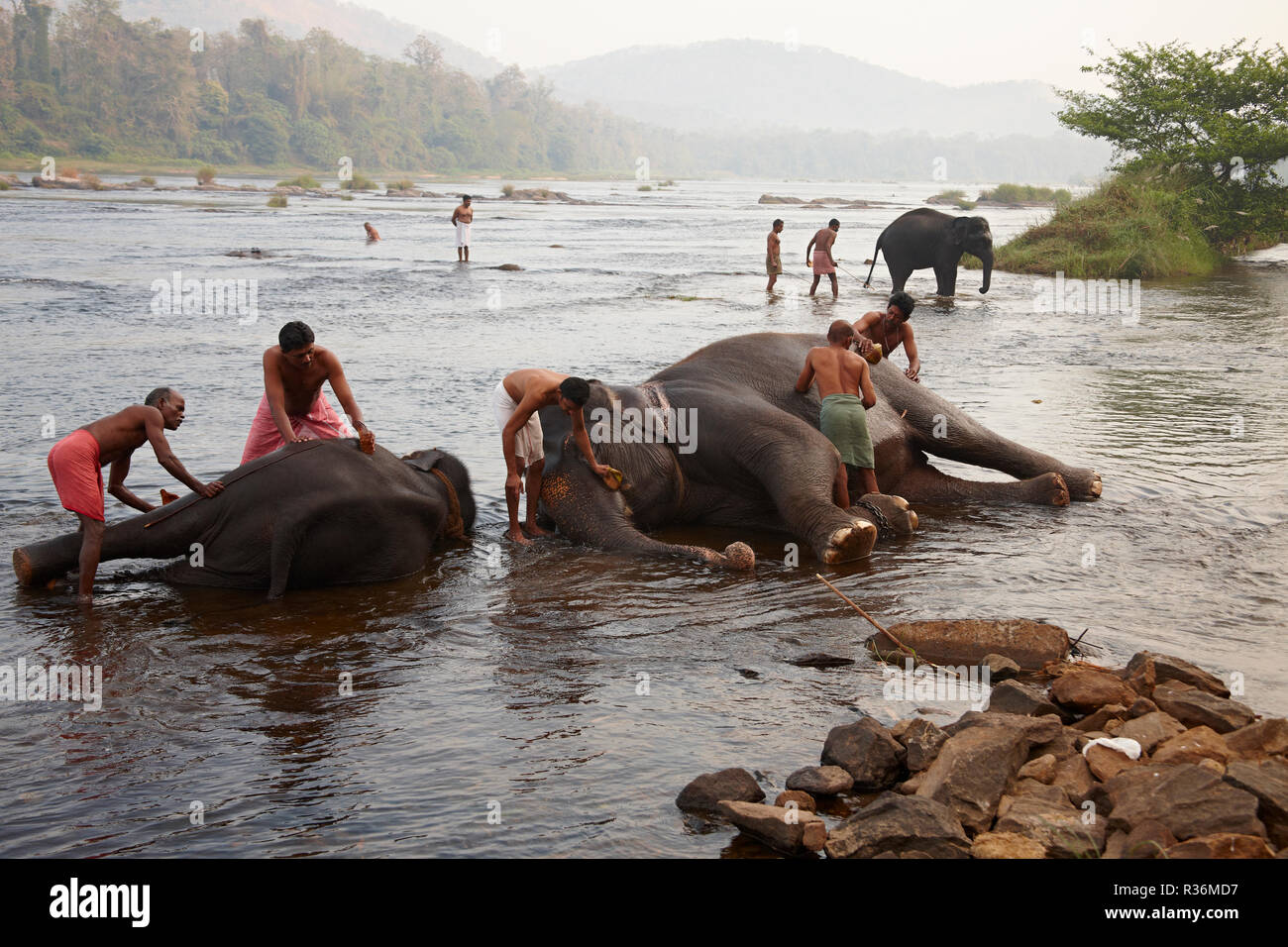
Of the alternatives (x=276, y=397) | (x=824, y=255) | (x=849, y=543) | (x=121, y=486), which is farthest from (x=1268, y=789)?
(x=824, y=255)

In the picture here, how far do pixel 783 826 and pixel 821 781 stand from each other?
44cm

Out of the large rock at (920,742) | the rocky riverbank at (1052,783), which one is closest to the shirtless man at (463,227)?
the rocky riverbank at (1052,783)

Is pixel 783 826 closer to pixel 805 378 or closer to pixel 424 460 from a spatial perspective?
pixel 424 460

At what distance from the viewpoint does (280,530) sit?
6453mm

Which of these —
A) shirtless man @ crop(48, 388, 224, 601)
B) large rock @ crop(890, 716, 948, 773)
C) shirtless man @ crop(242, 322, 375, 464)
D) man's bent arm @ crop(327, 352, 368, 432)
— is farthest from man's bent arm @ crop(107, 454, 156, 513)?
large rock @ crop(890, 716, 948, 773)

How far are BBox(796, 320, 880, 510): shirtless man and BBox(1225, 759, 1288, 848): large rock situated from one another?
3.99 m

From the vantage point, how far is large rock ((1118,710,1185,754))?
4348 mm

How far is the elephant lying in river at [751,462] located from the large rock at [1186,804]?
3.25 meters

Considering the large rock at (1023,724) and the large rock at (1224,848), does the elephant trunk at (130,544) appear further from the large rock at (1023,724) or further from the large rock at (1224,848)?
the large rock at (1224,848)

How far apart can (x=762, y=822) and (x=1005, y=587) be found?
3.25m

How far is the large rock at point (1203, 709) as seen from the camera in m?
4.52

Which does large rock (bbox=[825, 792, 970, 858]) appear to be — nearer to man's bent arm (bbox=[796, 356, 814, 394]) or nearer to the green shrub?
man's bent arm (bbox=[796, 356, 814, 394])

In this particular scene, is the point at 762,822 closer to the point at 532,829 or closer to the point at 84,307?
the point at 532,829

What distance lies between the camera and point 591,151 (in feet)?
570
